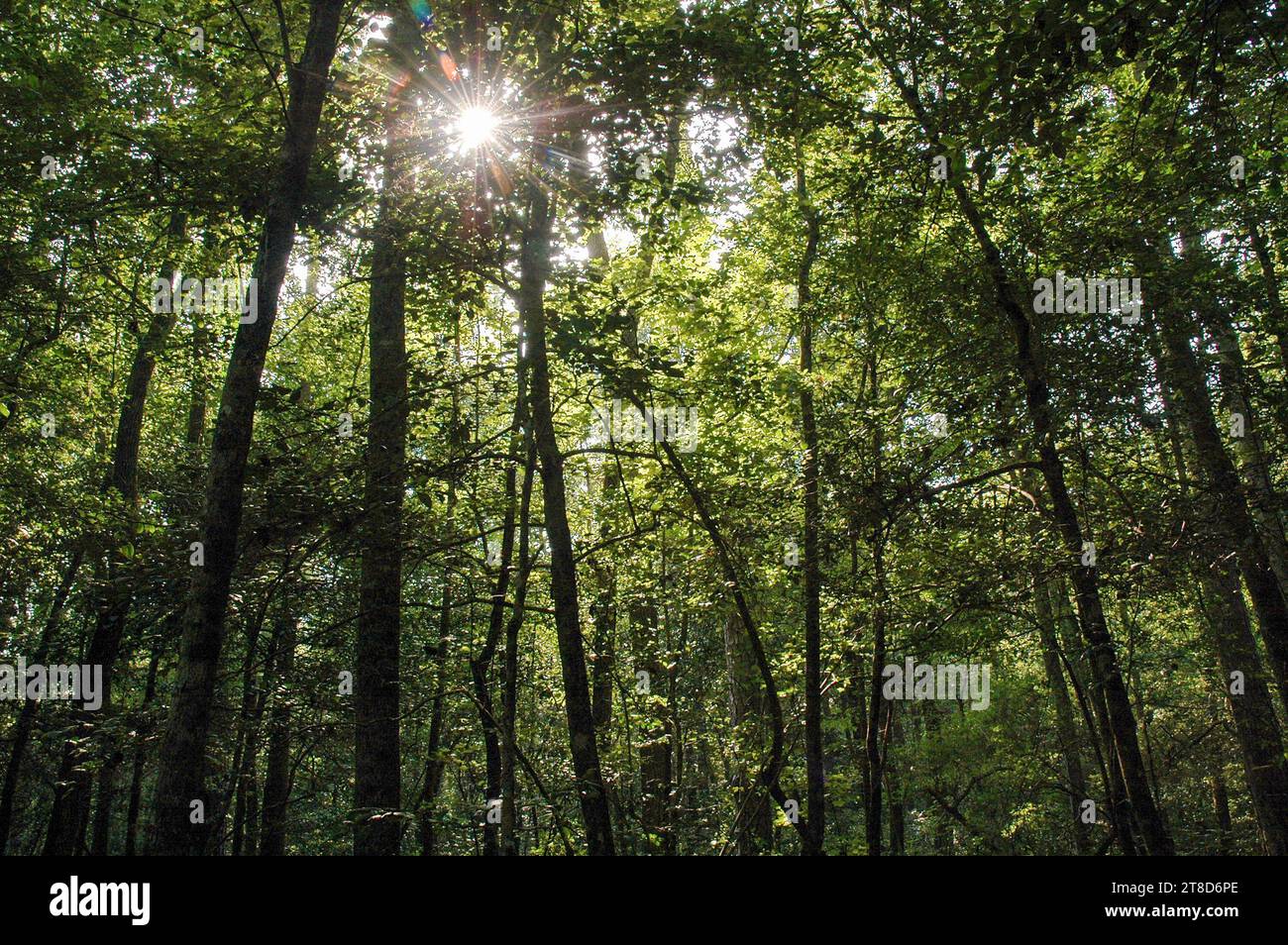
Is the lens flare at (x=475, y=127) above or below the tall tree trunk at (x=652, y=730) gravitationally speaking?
above

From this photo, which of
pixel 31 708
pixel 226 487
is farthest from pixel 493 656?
pixel 31 708

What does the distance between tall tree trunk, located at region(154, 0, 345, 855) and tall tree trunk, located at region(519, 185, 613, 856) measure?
1860 millimetres

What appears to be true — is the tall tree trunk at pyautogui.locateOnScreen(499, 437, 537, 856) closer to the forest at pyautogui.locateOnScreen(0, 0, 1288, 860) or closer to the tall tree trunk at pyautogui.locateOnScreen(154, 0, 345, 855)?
the forest at pyautogui.locateOnScreen(0, 0, 1288, 860)

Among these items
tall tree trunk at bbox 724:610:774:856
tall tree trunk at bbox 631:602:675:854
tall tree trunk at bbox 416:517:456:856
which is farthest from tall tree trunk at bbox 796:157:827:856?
tall tree trunk at bbox 416:517:456:856

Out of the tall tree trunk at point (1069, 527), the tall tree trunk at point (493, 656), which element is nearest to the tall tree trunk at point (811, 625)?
the tall tree trunk at point (1069, 527)

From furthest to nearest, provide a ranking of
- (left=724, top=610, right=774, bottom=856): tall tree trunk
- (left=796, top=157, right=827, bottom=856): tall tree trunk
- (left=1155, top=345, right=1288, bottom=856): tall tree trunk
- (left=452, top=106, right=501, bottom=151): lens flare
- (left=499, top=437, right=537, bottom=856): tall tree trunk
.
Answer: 1. (left=1155, top=345, right=1288, bottom=856): tall tree trunk
2. (left=796, top=157, right=827, bottom=856): tall tree trunk
3. (left=724, top=610, right=774, bottom=856): tall tree trunk
4. (left=452, top=106, right=501, bottom=151): lens flare
5. (left=499, top=437, right=537, bottom=856): tall tree trunk

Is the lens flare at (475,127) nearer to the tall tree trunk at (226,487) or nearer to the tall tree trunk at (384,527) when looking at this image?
the tall tree trunk at (384,527)

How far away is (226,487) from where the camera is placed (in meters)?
4.97

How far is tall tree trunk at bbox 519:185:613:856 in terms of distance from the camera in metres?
6.36

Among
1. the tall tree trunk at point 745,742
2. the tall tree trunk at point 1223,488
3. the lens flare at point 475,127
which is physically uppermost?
the lens flare at point 475,127

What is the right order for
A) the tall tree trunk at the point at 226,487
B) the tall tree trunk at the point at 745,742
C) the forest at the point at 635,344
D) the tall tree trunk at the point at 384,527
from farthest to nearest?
the tall tree trunk at the point at 745,742 → the tall tree trunk at the point at 384,527 → the forest at the point at 635,344 → the tall tree trunk at the point at 226,487

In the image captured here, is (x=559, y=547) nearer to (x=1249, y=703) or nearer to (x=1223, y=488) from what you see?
(x=1223, y=488)

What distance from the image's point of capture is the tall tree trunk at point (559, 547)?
6.36 m

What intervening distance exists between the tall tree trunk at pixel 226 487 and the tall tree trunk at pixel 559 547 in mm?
1860
